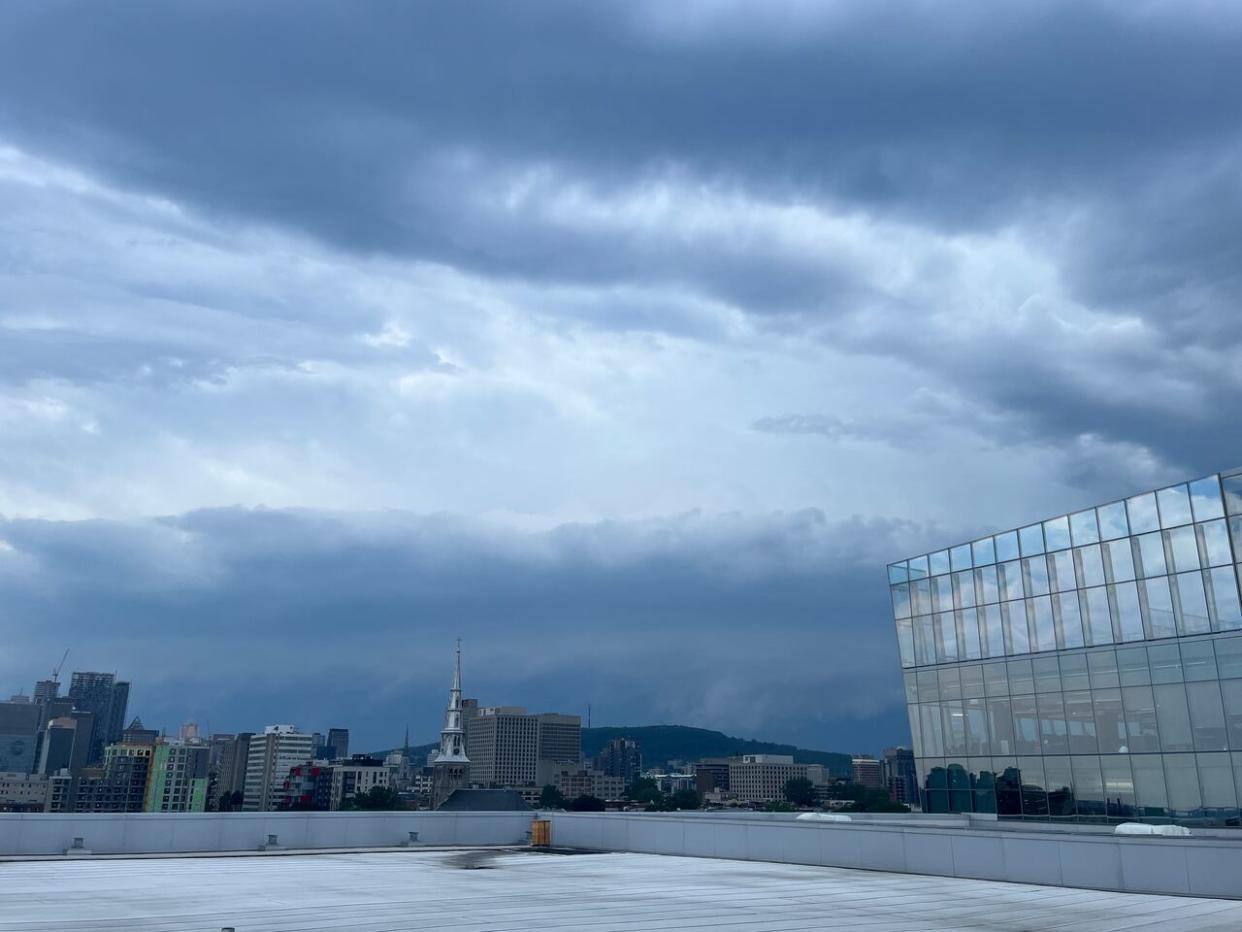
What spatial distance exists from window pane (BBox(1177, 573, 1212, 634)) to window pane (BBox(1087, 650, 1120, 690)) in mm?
3514

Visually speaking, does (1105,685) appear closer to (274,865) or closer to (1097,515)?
(1097,515)

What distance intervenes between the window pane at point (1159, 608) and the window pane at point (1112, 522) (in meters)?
2.37

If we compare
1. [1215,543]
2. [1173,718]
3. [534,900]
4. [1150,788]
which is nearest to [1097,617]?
[1173,718]

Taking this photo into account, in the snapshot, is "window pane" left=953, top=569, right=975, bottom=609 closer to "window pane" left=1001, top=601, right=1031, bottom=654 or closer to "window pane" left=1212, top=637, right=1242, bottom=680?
"window pane" left=1001, top=601, right=1031, bottom=654

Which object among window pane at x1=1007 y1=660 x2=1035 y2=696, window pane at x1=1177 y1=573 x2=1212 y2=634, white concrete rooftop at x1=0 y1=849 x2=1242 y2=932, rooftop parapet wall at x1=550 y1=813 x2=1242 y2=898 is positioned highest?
window pane at x1=1177 y1=573 x2=1212 y2=634

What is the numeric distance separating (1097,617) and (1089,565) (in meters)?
2.33

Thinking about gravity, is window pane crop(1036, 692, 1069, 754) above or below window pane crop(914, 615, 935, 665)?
below

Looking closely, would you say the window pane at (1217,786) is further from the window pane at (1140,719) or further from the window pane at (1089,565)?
the window pane at (1089,565)

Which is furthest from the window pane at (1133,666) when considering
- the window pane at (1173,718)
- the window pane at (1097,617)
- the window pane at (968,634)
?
the window pane at (968,634)

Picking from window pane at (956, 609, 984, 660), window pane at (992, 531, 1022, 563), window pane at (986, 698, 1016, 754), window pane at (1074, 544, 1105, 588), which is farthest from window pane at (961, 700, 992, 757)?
window pane at (1074, 544, 1105, 588)

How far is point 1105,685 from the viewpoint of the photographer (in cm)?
4522

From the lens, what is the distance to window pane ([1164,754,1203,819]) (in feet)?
136

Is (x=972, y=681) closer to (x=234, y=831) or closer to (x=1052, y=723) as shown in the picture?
(x=1052, y=723)

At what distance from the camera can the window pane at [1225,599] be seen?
1590 inches
